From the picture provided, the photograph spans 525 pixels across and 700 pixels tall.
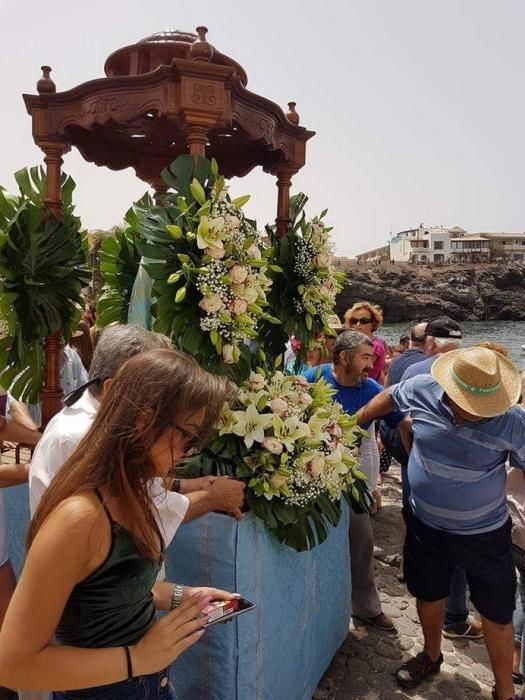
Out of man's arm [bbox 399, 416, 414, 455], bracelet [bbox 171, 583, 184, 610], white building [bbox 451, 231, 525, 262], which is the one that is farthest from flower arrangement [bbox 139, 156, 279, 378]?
white building [bbox 451, 231, 525, 262]

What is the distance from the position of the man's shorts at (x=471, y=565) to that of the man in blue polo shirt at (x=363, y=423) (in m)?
0.46

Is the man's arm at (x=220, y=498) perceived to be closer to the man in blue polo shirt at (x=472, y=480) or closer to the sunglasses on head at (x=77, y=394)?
the sunglasses on head at (x=77, y=394)

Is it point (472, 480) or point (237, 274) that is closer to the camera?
point (237, 274)

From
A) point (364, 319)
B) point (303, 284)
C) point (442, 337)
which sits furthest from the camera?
point (364, 319)

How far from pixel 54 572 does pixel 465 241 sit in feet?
308

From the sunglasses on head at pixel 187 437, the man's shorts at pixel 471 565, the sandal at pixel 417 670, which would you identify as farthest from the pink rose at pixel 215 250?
the sandal at pixel 417 670

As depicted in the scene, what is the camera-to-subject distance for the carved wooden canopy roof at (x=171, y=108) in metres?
2.30

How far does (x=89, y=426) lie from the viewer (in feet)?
4.91

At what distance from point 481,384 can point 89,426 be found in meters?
1.81

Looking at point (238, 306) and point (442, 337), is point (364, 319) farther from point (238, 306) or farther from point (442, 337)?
point (238, 306)

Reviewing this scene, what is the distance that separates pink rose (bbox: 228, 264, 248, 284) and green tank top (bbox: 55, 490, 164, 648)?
123cm

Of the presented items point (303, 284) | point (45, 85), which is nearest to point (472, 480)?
point (303, 284)

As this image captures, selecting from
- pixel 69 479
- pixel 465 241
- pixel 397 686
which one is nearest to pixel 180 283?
pixel 69 479

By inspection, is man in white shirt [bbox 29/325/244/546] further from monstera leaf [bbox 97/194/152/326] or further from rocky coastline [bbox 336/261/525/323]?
rocky coastline [bbox 336/261/525/323]
